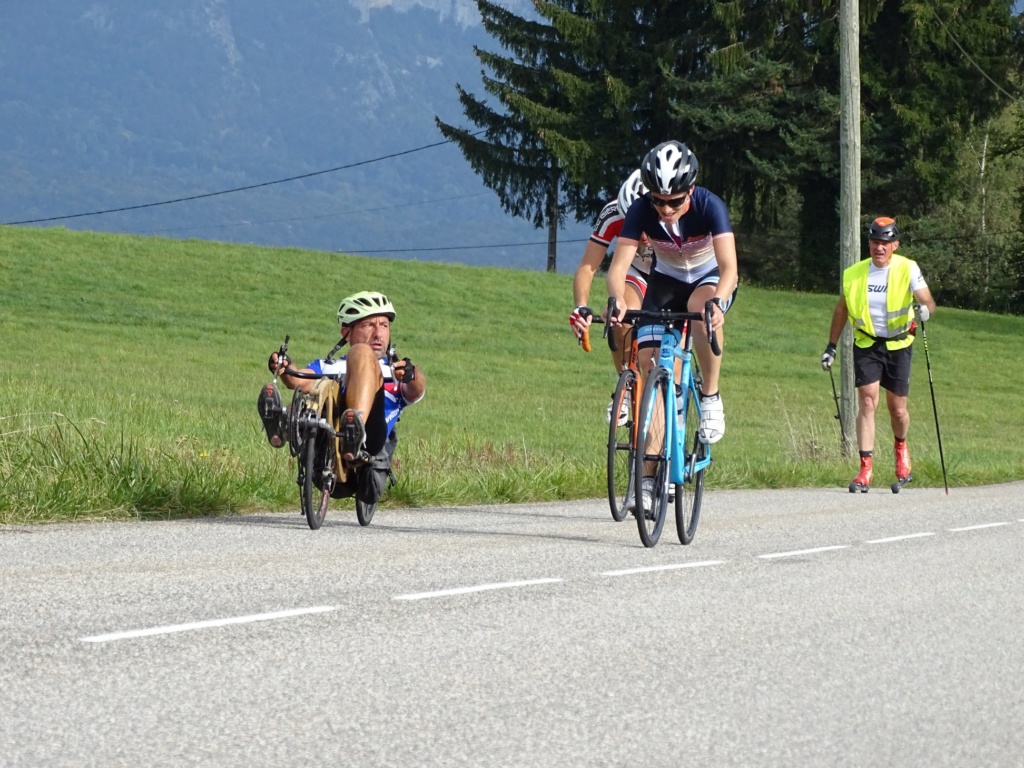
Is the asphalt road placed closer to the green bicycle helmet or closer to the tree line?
the green bicycle helmet

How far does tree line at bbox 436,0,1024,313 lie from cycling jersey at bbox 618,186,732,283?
40.5 m

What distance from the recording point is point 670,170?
8.41m

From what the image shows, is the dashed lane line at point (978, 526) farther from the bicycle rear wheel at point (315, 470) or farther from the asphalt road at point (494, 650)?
the bicycle rear wheel at point (315, 470)

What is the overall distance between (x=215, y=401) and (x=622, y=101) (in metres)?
32.9

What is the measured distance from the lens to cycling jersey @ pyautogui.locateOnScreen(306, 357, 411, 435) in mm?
8883

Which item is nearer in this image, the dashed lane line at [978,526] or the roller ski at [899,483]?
the dashed lane line at [978,526]

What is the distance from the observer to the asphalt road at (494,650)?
163 inches

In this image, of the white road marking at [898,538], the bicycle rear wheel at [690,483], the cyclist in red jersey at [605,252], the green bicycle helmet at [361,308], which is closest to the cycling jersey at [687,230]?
the cyclist in red jersey at [605,252]

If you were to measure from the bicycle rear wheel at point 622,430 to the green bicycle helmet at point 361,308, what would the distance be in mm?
1328

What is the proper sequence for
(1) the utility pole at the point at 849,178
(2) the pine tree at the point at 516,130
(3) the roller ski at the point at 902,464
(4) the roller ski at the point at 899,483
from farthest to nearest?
1. (2) the pine tree at the point at 516,130
2. (1) the utility pole at the point at 849,178
3. (3) the roller ski at the point at 902,464
4. (4) the roller ski at the point at 899,483

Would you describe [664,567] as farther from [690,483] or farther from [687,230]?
[687,230]

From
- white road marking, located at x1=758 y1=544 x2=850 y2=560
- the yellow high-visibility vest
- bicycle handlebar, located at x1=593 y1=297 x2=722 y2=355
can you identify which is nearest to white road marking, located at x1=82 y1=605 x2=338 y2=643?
bicycle handlebar, located at x1=593 y1=297 x2=722 y2=355

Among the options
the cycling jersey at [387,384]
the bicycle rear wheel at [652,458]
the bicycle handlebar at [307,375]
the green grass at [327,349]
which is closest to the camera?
the bicycle rear wheel at [652,458]

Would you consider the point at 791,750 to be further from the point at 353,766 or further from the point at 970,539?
the point at 970,539
